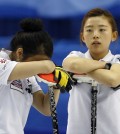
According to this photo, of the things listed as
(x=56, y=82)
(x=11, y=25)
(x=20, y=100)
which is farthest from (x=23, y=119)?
(x=11, y=25)

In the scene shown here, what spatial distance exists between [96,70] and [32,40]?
224mm

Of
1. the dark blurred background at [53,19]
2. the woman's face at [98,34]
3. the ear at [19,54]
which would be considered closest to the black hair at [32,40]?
the ear at [19,54]

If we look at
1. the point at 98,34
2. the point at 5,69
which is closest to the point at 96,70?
the point at 98,34

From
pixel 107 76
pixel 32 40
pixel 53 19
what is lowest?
pixel 107 76

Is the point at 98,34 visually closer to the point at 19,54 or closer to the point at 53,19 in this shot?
the point at 19,54

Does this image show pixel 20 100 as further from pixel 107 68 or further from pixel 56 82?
pixel 107 68

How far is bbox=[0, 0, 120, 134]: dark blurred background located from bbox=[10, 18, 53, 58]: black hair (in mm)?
780

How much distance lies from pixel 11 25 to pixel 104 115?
104cm

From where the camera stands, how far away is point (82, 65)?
1.08 meters

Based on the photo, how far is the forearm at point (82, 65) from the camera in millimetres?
1072

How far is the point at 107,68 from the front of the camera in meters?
1.11

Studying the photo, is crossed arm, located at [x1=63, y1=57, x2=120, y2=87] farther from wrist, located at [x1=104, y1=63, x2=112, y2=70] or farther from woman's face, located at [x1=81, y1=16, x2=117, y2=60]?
woman's face, located at [x1=81, y1=16, x2=117, y2=60]

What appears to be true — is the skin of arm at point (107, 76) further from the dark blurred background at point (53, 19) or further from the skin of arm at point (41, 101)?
the dark blurred background at point (53, 19)

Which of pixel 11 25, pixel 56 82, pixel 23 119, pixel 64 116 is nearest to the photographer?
pixel 56 82
